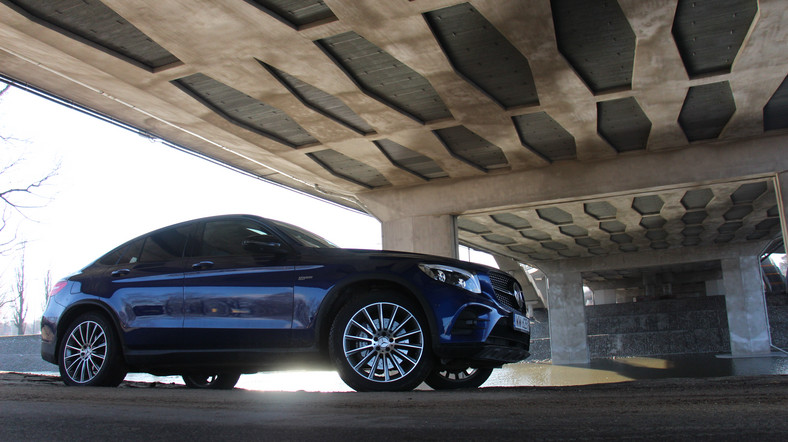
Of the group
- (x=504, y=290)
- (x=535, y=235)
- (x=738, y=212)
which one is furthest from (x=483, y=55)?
(x=738, y=212)

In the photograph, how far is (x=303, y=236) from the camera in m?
6.18

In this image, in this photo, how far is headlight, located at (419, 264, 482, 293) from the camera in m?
5.30

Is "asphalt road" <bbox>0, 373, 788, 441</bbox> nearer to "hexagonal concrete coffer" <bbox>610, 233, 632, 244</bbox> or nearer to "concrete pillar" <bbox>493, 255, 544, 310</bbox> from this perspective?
"hexagonal concrete coffer" <bbox>610, 233, 632, 244</bbox>

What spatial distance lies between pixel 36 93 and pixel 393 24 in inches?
362

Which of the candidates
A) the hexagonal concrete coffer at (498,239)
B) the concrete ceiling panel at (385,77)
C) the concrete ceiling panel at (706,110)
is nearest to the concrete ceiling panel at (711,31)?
the concrete ceiling panel at (706,110)

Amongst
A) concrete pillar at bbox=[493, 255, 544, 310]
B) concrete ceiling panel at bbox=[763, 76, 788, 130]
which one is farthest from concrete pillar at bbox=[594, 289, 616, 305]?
concrete ceiling panel at bbox=[763, 76, 788, 130]

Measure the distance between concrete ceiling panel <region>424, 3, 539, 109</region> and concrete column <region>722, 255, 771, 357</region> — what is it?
28.8 m

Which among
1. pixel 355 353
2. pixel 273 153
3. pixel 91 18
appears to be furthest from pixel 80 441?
pixel 273 153

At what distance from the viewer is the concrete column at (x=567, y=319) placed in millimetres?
38719

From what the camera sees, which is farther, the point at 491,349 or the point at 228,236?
the point at 228,236

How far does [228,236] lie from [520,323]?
2.87 meters

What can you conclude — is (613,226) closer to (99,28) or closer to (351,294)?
(99,28)

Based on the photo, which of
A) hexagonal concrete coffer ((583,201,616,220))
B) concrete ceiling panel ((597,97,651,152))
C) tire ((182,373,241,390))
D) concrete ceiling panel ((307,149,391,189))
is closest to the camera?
tire ((182,373,241,390))

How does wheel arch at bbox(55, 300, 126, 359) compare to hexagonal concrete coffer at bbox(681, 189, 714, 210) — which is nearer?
wheel arch at bbox(55, 300, 126, 359)
